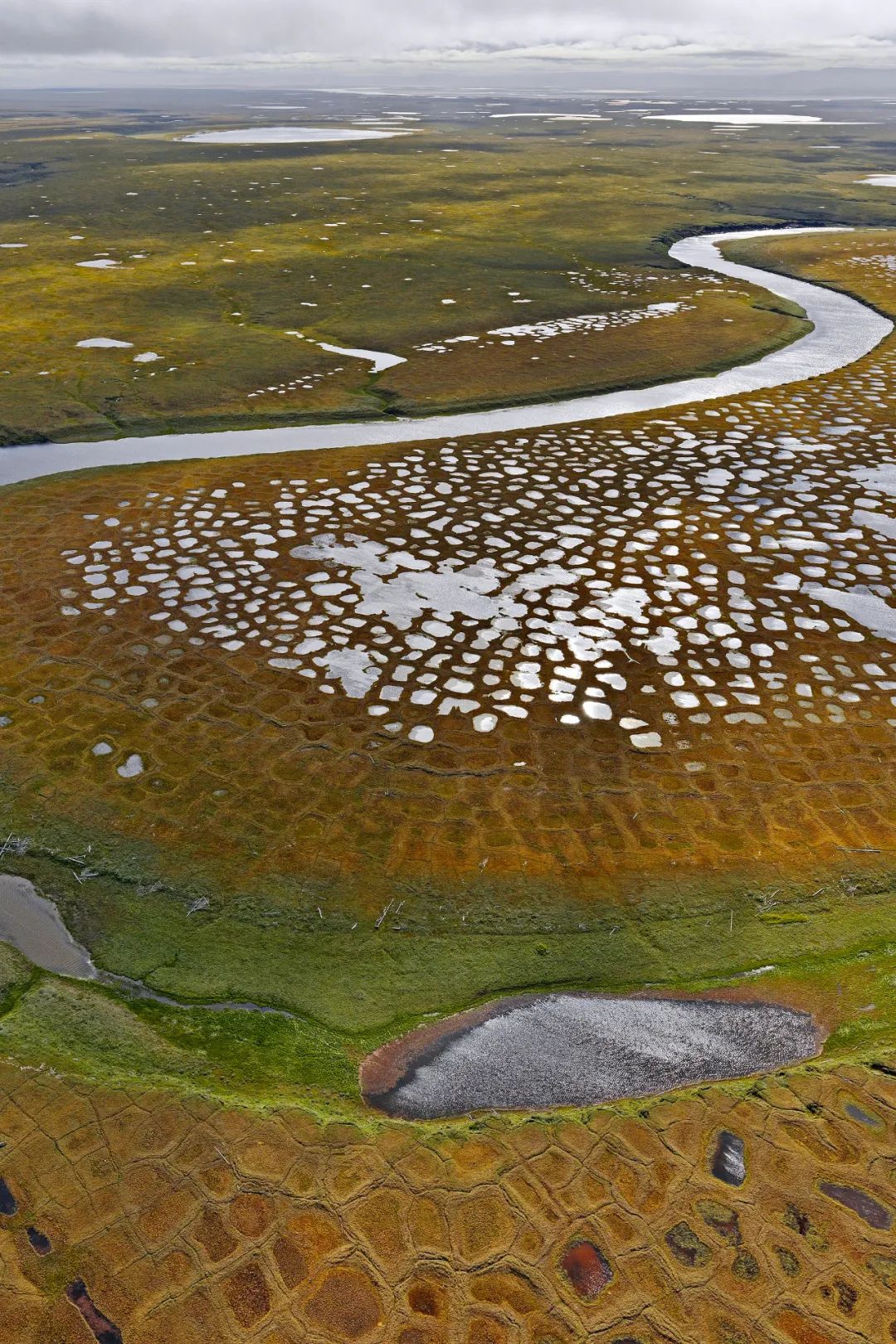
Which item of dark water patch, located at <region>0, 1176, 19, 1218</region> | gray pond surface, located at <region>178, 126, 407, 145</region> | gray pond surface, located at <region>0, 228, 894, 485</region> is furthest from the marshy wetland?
gray pond surface, located at <region>178, 126, 407, 145</region>

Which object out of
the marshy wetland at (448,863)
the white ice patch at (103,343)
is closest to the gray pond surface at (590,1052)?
the marshy wetland at (448,863)

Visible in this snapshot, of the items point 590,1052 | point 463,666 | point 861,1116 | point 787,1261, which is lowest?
point 590,1052

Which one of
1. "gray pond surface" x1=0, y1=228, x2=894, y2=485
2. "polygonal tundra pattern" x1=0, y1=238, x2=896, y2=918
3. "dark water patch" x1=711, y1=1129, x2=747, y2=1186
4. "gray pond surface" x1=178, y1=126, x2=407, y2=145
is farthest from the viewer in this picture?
"gray pond surface" x1=178, y1=126, x2=407, y2=145

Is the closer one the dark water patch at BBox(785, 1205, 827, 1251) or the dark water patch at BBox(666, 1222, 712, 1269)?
the dark water patch at BBox(666, 1222, 712, 1269)

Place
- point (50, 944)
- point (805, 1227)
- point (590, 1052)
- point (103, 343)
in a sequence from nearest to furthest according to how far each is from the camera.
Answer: point (805, 1227) → point (590, 1052) → point (50, 944) → point (103, 343)

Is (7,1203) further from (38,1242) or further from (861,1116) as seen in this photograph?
(861,1116)

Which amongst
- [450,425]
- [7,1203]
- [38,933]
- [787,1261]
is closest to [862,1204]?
[787,1261]

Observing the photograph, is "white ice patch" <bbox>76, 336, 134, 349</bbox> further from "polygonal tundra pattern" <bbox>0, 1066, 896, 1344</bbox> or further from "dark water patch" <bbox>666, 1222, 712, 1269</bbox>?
"dark water patch" <bbox>666, 1222, 712, 1269</bbox>
